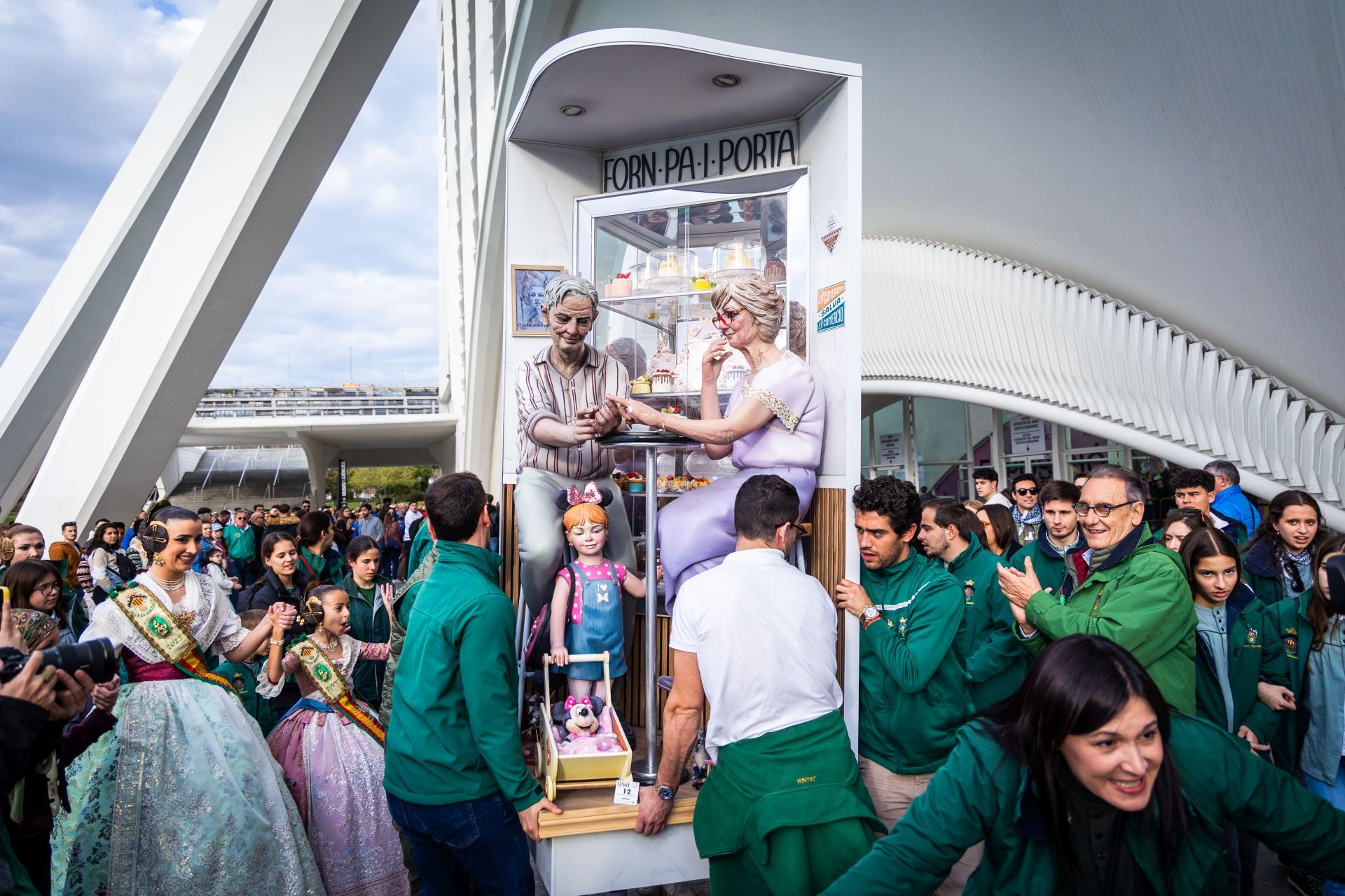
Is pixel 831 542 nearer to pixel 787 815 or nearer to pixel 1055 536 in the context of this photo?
pixel 787 815

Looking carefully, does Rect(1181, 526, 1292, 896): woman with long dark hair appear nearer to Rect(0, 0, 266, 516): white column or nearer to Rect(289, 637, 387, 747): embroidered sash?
Rect(289, 637, 387, 747): embroidered sash

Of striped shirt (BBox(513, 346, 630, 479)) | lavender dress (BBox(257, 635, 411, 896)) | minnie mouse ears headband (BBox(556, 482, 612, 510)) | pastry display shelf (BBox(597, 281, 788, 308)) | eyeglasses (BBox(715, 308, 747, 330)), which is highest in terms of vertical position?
pastry display shelf (BBox(597, 281, 788, 308))

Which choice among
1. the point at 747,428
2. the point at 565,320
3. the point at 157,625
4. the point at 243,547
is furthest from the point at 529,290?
the point at 243,547

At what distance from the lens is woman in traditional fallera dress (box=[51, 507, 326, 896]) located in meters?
3.12

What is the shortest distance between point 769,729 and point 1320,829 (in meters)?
1.37

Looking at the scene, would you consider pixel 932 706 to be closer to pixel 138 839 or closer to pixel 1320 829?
pixel 1320 829

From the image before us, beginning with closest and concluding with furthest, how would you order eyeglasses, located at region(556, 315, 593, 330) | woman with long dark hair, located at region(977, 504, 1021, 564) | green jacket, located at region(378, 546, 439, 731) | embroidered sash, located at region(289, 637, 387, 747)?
embroidered sash, located at region(289, 637, 387, 747) → green jacket, located at region(378, 546, 439, 731) → eyeglasses, located at region(556, 315, 593, 330) → woman with long dark hair, located at region(977, 504, 1021, 564)

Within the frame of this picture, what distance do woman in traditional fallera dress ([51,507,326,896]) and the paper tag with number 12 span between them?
130 cm

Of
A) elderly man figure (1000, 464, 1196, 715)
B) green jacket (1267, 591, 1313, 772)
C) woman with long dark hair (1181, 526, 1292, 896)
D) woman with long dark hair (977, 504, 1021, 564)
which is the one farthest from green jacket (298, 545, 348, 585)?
green jacket (1267, 591, 1313, 772)

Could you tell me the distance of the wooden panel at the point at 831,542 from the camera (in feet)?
13.1

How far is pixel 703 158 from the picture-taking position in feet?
16.6

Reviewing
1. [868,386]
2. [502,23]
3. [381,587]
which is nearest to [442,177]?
[502,23]

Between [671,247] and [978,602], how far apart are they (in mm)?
2708

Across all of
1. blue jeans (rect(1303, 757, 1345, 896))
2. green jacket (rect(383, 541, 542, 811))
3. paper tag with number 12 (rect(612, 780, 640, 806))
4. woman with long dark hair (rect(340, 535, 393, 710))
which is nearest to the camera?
green jacket (rect(383, 541, 542, 811))
